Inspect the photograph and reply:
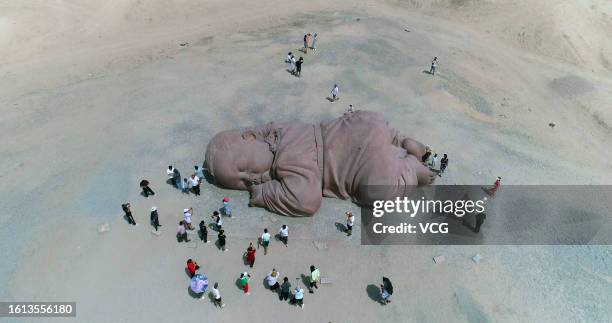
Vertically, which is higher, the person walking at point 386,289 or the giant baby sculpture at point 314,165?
the giant baby sculpture at point 314,165

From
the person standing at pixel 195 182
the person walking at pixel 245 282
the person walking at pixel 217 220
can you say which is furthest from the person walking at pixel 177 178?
the person walking at pixel 245 282

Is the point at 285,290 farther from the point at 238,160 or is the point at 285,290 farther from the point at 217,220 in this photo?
the point at 238,160

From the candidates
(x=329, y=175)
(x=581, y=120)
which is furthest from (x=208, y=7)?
(x=581, y=120)

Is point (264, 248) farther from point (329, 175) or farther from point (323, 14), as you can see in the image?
point (323, 14)

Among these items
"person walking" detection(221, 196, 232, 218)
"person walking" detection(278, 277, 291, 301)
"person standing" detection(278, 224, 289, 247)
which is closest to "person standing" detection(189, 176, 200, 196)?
"person walking" detection(221, 196, 232, 218)

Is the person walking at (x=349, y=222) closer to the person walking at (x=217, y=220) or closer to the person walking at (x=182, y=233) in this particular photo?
the person walking at (x=217, y=220)

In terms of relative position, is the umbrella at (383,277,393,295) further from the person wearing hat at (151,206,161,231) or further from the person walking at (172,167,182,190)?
the person walking at (172,167,182,190)

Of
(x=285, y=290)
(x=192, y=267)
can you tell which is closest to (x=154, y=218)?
(x=192, y=267)
